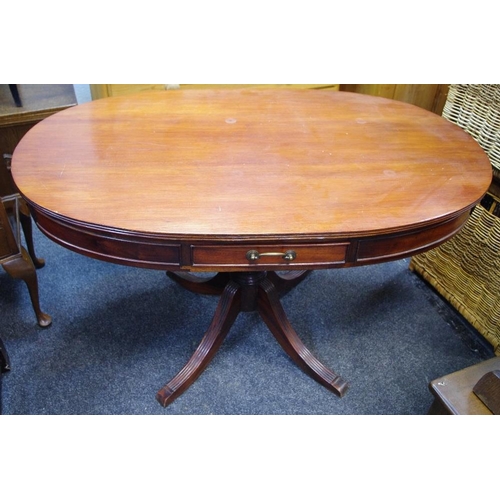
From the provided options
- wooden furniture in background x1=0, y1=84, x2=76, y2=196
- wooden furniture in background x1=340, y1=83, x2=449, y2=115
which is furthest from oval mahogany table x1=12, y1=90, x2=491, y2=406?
wooden furniture in background x1=340, y1=83, x2=449, y2=115

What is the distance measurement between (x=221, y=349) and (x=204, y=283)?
0.29m

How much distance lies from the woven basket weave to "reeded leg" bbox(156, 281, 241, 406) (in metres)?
0.89

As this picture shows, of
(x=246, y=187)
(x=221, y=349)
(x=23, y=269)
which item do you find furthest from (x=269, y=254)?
(x=23, y=269)

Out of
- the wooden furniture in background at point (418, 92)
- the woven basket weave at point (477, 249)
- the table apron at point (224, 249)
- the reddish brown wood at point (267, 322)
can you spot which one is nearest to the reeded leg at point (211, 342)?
the reddish brown wood at point (267, 322)

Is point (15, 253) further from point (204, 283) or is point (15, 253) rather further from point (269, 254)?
point (269, 254)

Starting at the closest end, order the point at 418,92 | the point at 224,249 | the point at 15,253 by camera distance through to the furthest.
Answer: the point at 224,249
the point at 15,253
the point at 418,92

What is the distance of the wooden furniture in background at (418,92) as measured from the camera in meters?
2.74

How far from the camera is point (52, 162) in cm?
125

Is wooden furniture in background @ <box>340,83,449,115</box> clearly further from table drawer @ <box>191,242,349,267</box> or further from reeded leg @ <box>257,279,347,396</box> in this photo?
table drawer @ <box>191,242,349,267</box>

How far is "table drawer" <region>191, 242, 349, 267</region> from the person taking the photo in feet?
3.56

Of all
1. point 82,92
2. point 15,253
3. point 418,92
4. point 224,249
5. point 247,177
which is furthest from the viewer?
point 418,92

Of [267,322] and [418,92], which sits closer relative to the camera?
[267,322]

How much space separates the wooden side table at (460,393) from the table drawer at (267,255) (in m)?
0.42

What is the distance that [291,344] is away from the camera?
1.63m
